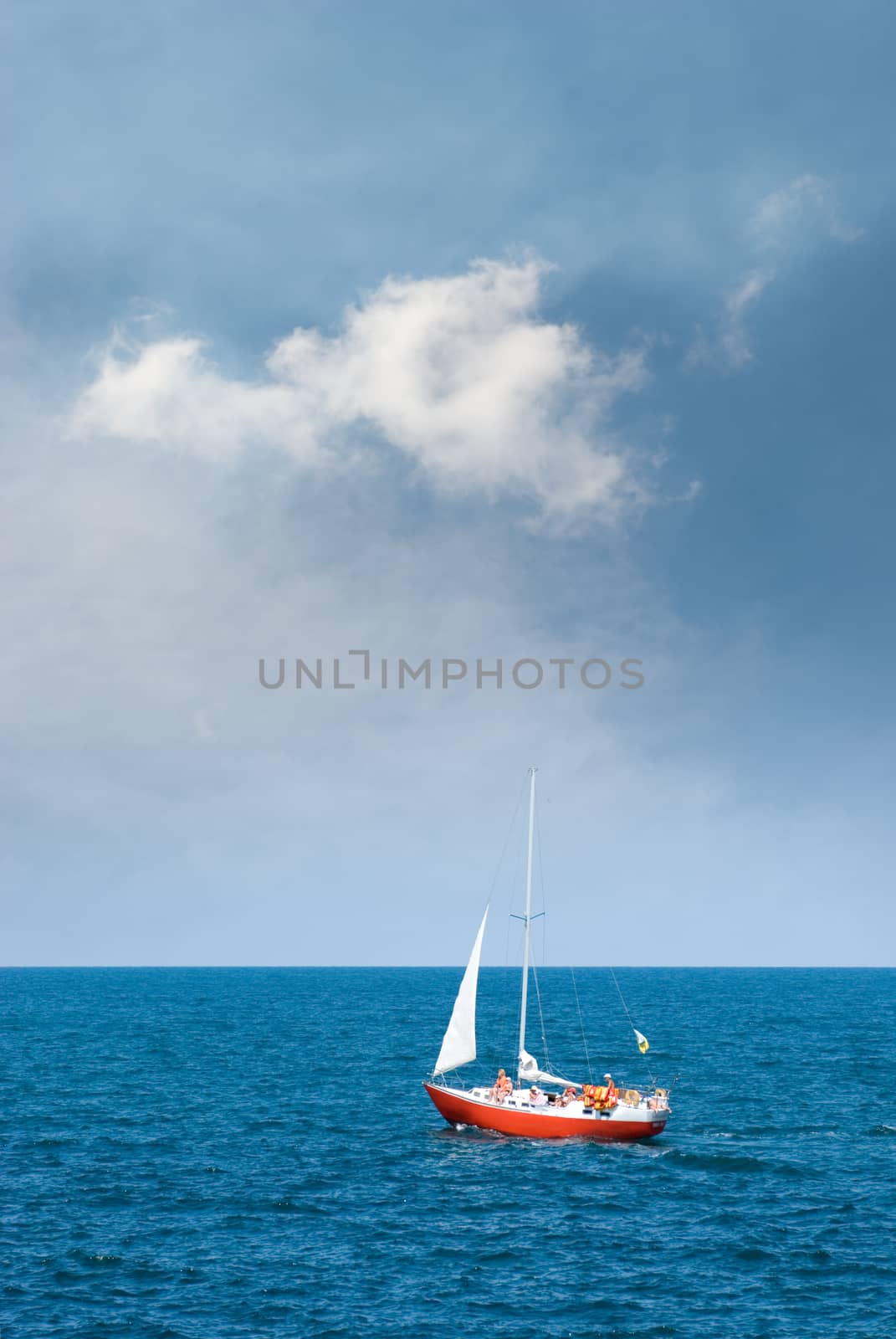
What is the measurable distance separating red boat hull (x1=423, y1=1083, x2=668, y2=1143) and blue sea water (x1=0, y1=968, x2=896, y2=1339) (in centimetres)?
86

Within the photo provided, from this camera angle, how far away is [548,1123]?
65.1 meters

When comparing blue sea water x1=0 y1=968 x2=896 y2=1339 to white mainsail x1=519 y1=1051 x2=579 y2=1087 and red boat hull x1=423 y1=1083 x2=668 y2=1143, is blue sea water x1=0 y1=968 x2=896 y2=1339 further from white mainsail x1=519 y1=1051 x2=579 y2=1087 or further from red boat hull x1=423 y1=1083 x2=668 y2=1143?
white mainsail x1=519 y1=1051 x2=579 y2=1087

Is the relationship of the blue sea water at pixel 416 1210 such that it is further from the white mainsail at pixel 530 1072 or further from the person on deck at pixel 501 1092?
the white mainsail at pixel 530 1072

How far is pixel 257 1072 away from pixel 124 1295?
54327 millimetres

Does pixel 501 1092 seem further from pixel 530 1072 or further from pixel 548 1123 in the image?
pixel 548 1123

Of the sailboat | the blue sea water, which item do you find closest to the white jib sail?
the sailboat

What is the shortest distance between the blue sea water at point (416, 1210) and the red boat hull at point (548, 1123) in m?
0.86

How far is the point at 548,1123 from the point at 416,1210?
47.2 ft

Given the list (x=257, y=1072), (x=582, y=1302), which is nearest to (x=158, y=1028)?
(x=257, y=1072)

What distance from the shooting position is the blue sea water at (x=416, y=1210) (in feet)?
135

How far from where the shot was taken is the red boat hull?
64500 millimetres

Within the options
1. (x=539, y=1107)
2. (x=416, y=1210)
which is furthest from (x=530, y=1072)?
(x=416, y=1210)

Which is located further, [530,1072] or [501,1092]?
[530,1072]

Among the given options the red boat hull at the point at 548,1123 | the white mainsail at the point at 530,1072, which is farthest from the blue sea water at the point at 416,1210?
the white mainsail at the point at 530,1072
